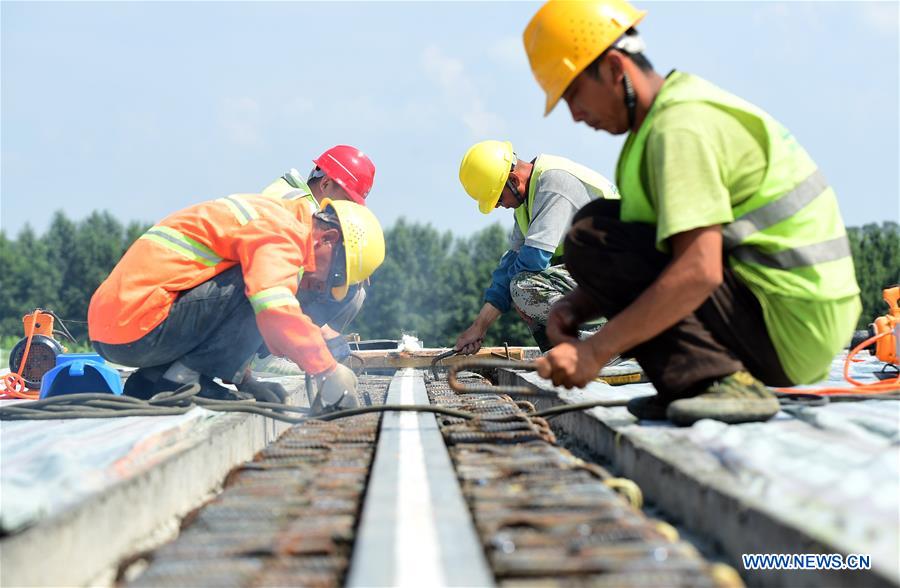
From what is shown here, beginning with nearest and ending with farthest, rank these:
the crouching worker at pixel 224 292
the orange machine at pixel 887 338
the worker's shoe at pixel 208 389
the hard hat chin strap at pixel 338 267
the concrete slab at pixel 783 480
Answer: the concrete slab at pixel 783 480, the crouching worker at pixel 224 292, the worker's shoe at pixel 208 389, the hard hat chin strap at pixel 338 267, the orange machine at pixel 887 338

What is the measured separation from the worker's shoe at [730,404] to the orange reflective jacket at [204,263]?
1.59 meters

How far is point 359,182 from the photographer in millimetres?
6992

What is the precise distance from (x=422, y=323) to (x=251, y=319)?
58.0m

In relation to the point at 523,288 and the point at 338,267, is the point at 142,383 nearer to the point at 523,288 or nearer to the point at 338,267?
the point at 338,267

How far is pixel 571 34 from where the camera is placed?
2.57 meters

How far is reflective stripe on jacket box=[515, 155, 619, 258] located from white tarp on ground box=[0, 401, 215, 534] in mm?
3200

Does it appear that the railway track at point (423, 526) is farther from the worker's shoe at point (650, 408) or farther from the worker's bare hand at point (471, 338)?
the worker's bare hand at point (471, 338)

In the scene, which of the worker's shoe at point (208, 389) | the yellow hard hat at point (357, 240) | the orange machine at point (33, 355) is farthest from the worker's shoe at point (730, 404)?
the orange machine at point (33, 355)

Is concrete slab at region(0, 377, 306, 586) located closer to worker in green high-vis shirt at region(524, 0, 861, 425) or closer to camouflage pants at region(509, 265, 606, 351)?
worker in green high-vis shirt at region(524, 0, 861, 425)

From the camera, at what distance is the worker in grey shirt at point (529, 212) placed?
542cm

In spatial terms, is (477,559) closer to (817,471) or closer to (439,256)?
(817,471)

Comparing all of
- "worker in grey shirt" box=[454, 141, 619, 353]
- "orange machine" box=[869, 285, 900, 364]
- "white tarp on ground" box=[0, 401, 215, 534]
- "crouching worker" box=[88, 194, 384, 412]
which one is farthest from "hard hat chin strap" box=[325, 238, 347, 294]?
"orange machine" box=[869, 285, 900, 364]

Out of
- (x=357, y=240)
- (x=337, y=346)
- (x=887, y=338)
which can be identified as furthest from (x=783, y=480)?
(x=337, y=346)
